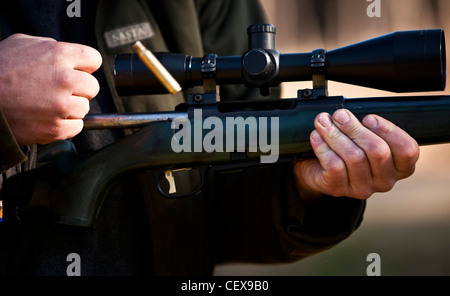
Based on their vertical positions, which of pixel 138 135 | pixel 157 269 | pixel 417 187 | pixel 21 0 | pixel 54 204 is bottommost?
pixel 157 269

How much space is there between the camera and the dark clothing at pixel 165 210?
206cm

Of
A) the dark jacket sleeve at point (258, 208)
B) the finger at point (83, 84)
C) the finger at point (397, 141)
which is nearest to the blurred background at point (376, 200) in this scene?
the dark jacket sleeve at point (258, 208)

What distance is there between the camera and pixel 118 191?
7.06 feet

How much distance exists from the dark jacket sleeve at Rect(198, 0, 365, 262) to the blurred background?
2.84m

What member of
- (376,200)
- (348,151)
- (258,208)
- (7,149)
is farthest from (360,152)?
(376,200)

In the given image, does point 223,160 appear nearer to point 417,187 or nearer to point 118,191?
point 118,191

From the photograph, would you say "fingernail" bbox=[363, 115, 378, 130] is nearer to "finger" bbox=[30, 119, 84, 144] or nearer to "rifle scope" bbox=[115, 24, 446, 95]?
"rifle scope" bbox=[115, 24, 446, 95]

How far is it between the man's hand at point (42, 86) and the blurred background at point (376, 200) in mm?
3567

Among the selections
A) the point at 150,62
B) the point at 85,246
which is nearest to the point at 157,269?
the point at 85,246

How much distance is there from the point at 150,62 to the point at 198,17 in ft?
2.34

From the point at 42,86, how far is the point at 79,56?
0.13 metres

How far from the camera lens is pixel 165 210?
2193 mm

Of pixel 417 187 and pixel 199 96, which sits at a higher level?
pixel 417 187

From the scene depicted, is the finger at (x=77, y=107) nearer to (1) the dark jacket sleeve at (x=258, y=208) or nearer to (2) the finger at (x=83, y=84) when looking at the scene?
(2) the finger at (x=83, y=84)
